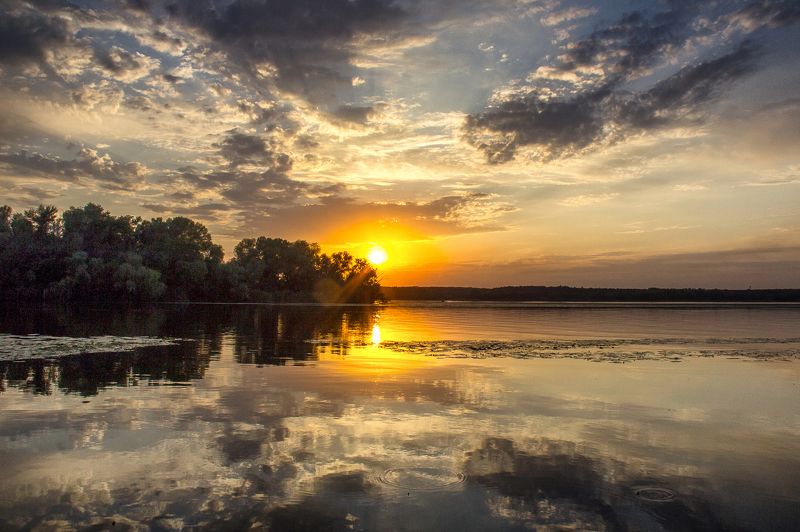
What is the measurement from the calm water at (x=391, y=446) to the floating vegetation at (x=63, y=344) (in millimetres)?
873

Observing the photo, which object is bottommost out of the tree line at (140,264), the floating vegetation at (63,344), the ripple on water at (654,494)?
the ripple on water at (654,494)

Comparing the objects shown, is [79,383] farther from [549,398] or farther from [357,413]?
[549,398]

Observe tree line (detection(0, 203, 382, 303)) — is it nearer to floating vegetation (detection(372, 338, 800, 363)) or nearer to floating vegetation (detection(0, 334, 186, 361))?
floating vegetation (detection(0, 334, 186, 361))

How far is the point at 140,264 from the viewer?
122m

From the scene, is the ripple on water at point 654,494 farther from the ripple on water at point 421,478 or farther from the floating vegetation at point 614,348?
the floating vegetation at point 614,348

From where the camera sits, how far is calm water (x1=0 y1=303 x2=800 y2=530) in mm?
9984

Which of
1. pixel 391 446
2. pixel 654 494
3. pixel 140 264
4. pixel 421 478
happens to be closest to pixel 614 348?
pixel 391 446

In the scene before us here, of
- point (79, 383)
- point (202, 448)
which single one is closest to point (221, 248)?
point (79, 383)

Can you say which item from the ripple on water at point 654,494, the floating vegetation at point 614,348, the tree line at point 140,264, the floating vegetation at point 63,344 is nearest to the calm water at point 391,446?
the ripple on water at point 654,494

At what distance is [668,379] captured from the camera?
26344 millimetres

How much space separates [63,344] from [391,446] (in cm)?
2947

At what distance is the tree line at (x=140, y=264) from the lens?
11494cm

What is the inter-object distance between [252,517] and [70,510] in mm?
3209

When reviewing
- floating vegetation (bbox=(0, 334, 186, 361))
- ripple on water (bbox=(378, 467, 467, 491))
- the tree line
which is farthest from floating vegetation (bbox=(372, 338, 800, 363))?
the tree line
